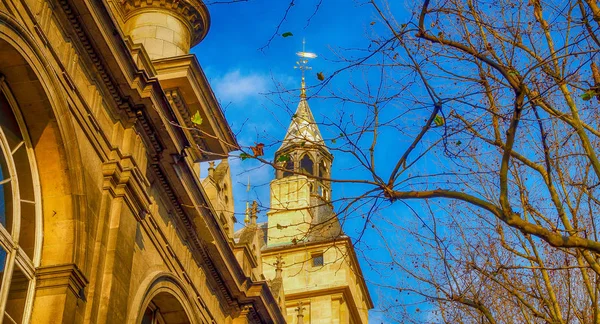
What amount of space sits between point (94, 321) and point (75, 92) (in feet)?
12.3

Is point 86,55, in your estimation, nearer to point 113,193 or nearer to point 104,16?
point 104,16

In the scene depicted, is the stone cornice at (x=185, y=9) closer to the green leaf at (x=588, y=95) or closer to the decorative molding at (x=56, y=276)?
the decorative molding at (x=56, y=276)

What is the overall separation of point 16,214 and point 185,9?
11767 millimetres

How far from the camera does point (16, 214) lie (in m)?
14.3

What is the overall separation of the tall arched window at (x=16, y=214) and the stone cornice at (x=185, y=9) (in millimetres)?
9654

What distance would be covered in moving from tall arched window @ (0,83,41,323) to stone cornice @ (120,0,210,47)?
9654 mm

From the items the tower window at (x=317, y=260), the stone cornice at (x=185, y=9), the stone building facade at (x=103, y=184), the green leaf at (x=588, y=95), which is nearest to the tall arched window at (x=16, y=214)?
the stone building facade at (x=103, y=184)

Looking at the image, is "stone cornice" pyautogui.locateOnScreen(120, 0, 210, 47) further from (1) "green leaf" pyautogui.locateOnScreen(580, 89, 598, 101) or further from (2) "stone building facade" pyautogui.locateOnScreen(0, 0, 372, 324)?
(1) "green leaf" pyautogui.locateOnScreen(580, 89, 598, 101)

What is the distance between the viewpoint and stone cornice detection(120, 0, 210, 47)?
967 inches

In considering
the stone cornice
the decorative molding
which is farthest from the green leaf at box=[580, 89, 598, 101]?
the stone cornice

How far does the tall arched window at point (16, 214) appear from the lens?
1378 centimetres

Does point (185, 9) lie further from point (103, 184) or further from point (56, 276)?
point (56, 276)

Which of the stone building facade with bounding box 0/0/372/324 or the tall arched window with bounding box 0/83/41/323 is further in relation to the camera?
the stone building facade with bounding box 0/0/372/324

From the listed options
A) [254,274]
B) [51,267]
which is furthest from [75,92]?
[254,274]
